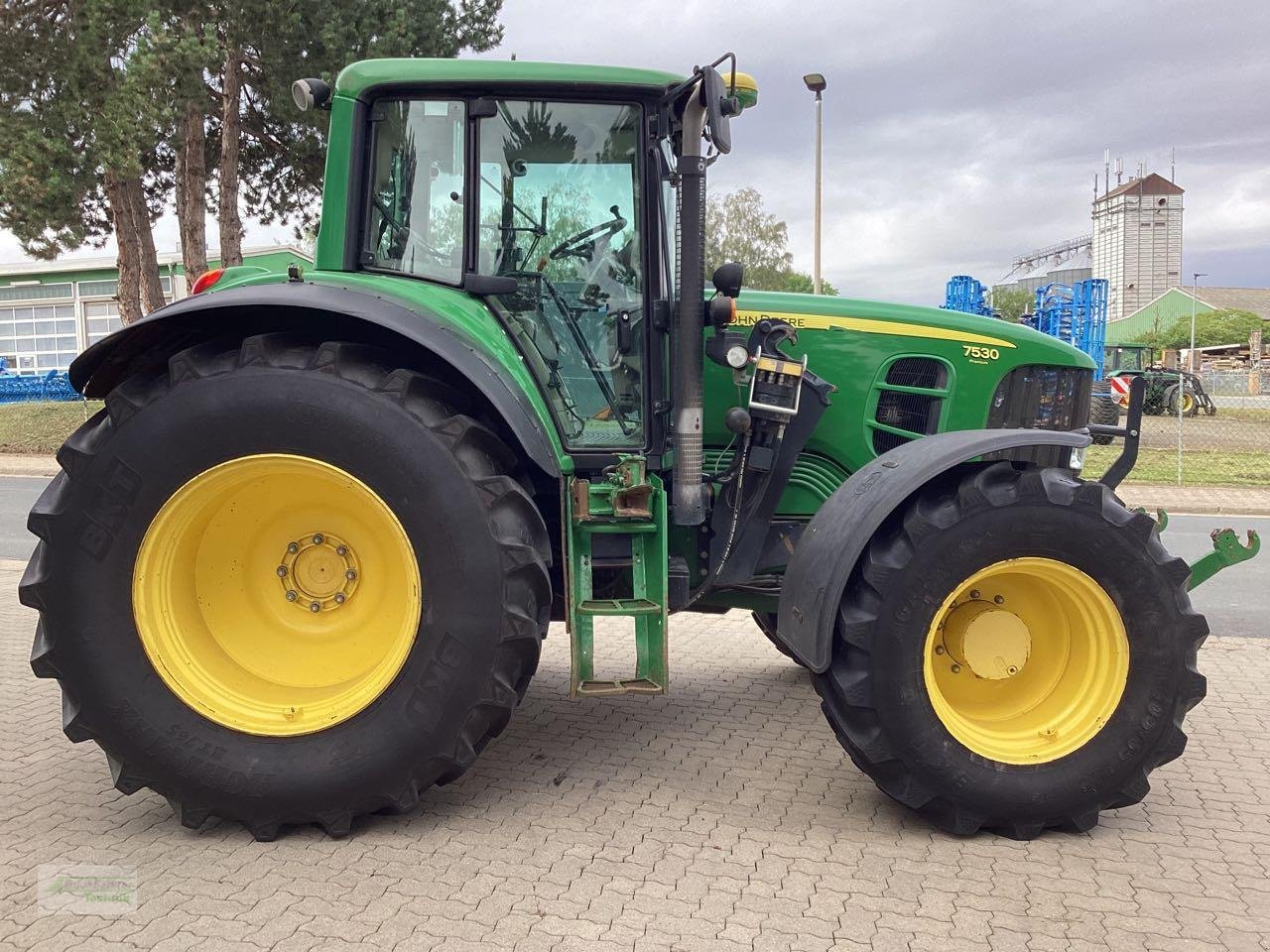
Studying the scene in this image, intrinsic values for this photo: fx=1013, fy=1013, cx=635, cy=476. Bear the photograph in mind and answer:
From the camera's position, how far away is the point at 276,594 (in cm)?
346

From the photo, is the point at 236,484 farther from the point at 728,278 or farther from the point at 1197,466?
the point at 1197,466

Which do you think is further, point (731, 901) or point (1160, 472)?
point (1160, 472)

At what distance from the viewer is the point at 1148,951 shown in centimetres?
252

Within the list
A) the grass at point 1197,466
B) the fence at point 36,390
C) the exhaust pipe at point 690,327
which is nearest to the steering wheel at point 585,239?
the exhaust pipe at point 690,327

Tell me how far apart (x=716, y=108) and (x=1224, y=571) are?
7524 mm

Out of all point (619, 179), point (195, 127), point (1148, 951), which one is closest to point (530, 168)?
point (619, 179)

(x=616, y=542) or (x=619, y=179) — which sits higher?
(x=619, y=179)

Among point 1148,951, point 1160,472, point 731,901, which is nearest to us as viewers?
point 1148,951

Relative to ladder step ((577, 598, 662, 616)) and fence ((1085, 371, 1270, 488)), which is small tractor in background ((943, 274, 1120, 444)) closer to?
fence ((1085, 371, 1270, 488))

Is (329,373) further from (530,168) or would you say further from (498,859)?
(498,859)

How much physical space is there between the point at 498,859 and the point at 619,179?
7.53ft

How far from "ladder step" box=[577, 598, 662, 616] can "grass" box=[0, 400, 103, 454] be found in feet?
60.9

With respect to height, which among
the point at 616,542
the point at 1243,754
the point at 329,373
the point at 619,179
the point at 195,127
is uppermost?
the point at 195,127

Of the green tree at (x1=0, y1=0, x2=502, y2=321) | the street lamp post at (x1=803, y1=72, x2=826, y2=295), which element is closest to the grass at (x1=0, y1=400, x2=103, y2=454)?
the green tree at (x1=0, y1=0, x2=502, y2=321)
